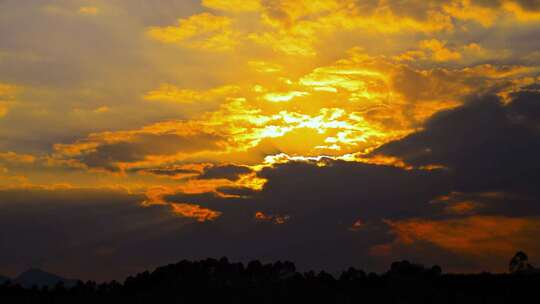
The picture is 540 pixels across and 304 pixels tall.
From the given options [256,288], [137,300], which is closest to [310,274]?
[256,288]

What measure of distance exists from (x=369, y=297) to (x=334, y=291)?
43.6 ft

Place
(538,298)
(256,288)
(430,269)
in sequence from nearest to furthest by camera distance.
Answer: (538,298), (430,269), (256,288)

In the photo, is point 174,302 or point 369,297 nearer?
point 369,297

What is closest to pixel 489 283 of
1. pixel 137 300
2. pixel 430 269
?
pixel 430 269

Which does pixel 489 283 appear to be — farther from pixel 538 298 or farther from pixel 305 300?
pixel 305 300

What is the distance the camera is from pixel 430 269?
17612 cm

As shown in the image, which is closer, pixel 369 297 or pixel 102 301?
pixel 369 297

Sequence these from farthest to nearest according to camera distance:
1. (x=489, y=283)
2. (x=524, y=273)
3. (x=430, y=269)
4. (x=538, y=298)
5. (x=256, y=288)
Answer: (x=256, y=288) < (x=430, y=269) < (x=524, y=273) < (x=489, y=283) < (x=538, y=298)

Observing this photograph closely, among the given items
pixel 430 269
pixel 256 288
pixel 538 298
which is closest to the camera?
pixel 538 298

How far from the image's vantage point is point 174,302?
592 ft

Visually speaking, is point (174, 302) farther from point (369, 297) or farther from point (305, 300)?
point (369, 297)

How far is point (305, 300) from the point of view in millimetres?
172250

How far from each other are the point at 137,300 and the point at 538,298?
11199 cm

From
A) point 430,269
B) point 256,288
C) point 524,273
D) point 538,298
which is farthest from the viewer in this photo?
point 256,288
